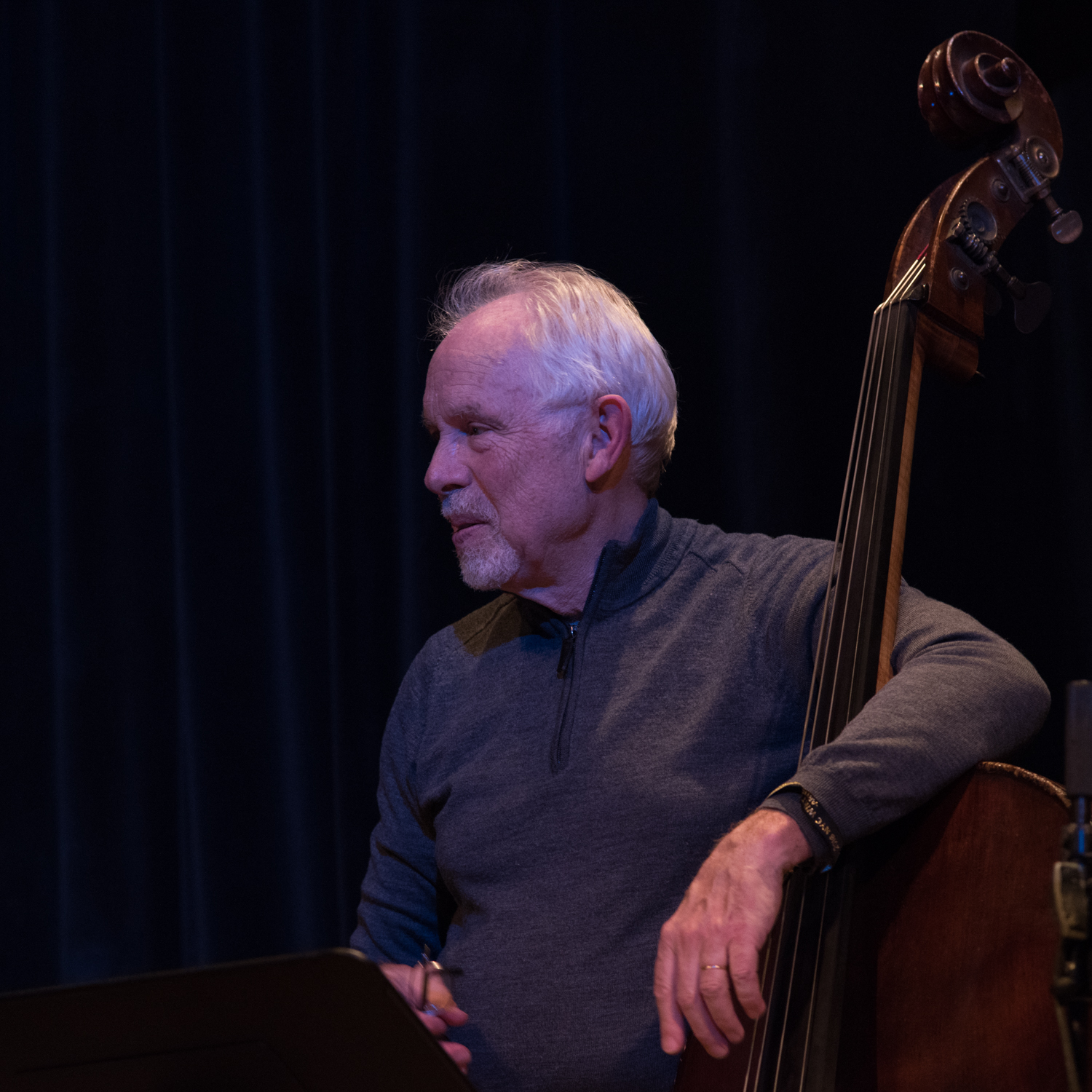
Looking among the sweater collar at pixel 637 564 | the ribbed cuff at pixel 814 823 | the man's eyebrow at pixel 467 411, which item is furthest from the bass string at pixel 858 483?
the man's eyebrow at pixel 467 411

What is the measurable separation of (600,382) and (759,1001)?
2.93 feet

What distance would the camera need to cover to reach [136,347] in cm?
211

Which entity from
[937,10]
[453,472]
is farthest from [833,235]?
[453,472]

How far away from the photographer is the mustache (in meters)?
1.54

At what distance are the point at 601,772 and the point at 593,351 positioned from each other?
0.56 meters

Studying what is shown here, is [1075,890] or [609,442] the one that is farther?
[609,442]

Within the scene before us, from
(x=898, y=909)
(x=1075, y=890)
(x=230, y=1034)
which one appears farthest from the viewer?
(x=898, y=909)

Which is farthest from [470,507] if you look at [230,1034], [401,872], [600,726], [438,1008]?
[230,1034]

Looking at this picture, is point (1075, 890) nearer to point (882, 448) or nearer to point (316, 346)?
point (882, 448)

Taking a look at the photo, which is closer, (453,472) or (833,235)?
(453,472)

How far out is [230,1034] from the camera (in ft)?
2.68

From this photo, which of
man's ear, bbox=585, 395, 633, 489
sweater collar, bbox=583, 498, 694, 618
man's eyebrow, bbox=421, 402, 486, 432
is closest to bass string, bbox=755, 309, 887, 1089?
sweater collar, bbox=583, 498, 694, 618

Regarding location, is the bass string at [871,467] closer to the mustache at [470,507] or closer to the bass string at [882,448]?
the bass string at [882,448]

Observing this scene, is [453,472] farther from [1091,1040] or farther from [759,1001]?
[1091,1040]
